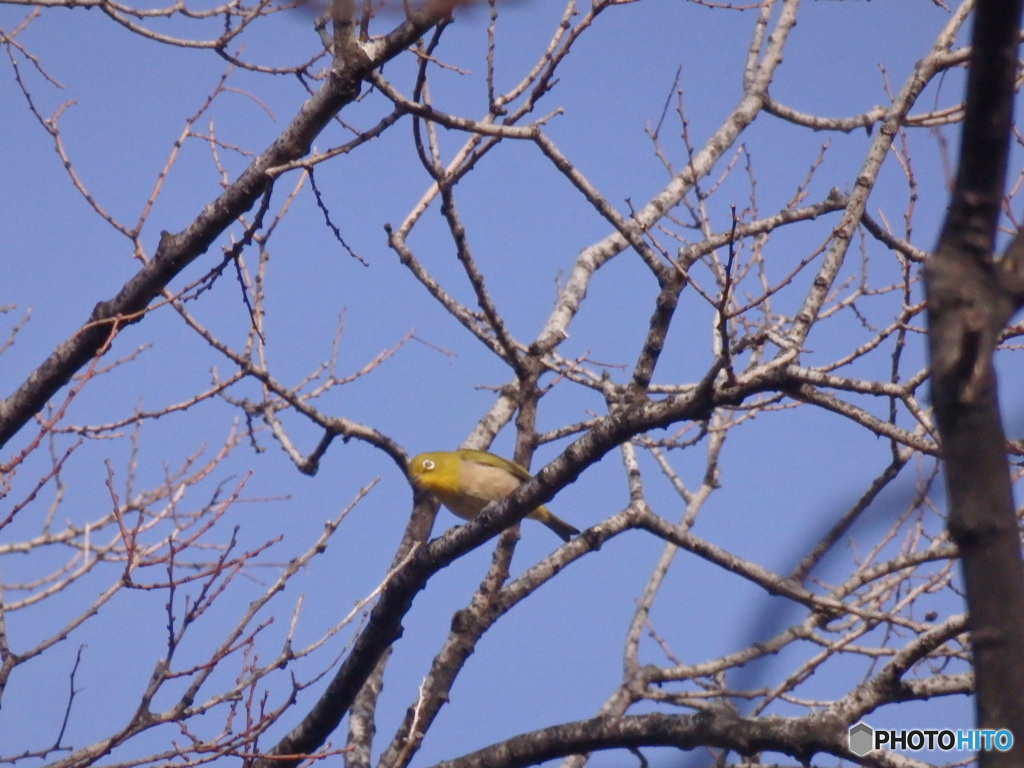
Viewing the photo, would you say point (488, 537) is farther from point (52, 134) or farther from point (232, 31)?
point (52, 134)

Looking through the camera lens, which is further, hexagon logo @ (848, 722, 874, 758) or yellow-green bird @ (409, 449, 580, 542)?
yellow-green bird @ (409, 449, 580, 542)

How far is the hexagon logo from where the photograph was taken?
116 inches

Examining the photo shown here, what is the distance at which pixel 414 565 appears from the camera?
13.0 feet

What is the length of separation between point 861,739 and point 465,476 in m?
4.43

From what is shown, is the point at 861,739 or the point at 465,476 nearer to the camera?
the point at 861,739

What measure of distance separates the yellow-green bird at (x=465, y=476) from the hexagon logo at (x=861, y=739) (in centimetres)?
400

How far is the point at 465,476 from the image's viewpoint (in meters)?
7.20

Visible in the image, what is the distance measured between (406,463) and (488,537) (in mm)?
2683

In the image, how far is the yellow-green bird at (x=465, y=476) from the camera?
7012 mm

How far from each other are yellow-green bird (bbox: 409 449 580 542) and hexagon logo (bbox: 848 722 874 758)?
400 cm

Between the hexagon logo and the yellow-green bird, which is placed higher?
the yellow-green bird

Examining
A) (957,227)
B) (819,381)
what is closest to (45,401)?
(819,381)

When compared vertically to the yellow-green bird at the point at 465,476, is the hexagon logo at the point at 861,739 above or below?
below

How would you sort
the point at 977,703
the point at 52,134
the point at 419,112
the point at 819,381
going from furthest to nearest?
the point at 52,134, the point at 419,112, the point at 819,381, the point at 977,703
